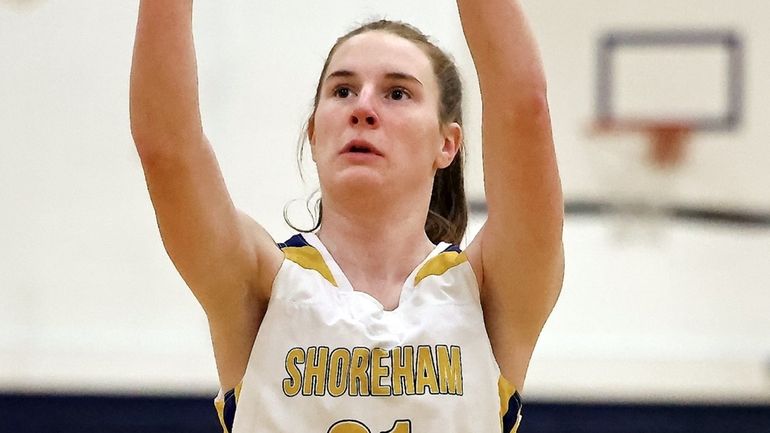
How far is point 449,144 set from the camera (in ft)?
7.51

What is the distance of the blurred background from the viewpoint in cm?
657

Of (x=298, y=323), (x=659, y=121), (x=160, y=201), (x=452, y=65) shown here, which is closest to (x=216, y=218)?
(x=160, y=201)

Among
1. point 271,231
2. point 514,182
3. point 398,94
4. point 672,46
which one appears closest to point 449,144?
point 398,94

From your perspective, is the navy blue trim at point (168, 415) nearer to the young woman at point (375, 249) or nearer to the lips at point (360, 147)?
the young woman at point (375, 249)

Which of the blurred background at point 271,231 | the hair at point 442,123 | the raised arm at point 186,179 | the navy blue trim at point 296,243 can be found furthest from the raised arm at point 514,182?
the blurred background at point 271,231

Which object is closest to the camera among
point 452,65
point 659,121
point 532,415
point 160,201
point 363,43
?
point 160,201

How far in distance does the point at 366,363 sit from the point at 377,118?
451 millimetres

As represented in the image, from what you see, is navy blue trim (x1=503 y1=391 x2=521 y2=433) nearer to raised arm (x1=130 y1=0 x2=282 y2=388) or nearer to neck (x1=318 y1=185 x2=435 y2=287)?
neck (x1=318 y1=185 x2=435 y2=287)

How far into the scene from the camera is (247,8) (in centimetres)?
667

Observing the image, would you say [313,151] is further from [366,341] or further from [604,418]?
[604,418]

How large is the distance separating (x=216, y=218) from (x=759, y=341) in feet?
18.2

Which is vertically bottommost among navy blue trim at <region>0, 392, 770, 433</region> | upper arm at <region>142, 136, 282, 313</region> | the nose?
navy blue trim at <region>0, 392, 770, 433</region>

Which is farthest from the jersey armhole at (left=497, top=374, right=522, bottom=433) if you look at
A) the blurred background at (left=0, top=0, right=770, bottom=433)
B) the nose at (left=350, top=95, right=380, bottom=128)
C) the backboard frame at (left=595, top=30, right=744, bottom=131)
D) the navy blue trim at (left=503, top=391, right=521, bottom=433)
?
the backboard frame at (left=595, top=30, right=744, bottom=131)

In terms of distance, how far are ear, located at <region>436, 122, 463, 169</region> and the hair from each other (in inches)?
0.6
